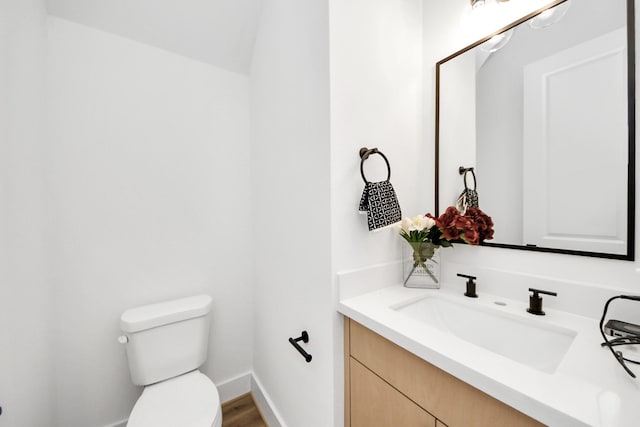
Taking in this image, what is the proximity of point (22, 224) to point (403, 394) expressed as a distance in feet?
4.71

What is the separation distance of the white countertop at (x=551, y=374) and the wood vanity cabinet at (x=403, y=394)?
5cm

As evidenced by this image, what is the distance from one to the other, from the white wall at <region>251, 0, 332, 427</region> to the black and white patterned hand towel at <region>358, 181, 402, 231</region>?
148 mm

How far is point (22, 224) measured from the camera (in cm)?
92

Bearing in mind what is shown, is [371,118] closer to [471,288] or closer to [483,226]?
[483,226]

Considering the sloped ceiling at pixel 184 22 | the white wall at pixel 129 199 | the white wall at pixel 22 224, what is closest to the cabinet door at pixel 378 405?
the white wall at pixel 129 199

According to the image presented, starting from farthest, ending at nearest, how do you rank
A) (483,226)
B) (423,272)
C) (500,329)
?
(423,272) < (483,226) < (500,329)

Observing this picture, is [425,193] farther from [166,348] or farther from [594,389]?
[166,348]

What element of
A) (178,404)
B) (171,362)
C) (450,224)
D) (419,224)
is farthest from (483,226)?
(171,362)

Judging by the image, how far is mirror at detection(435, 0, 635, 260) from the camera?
28.2 inches

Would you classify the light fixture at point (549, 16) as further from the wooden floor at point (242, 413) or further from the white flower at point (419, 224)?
the wooden floor at point (242, 413)

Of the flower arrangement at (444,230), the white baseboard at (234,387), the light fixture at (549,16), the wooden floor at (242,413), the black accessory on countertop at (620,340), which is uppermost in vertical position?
the light fixture at (549,16)

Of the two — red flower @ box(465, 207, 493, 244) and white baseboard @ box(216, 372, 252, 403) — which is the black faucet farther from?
white baseboard @ box(216, 372, 252, 403)

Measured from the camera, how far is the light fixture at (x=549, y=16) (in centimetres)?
80

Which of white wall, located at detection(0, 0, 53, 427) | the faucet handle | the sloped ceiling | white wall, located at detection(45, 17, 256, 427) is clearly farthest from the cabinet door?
the sloped ceiling
